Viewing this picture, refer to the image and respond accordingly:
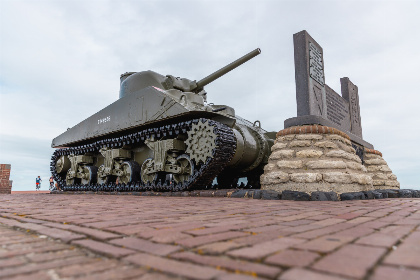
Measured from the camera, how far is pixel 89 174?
36.0 feet

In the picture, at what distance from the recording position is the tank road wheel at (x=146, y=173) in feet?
26.8

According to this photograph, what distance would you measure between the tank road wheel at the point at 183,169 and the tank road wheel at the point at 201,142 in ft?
1.26

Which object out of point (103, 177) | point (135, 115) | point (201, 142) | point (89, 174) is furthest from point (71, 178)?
point (201, 142)

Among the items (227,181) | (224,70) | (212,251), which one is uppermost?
(224,70)

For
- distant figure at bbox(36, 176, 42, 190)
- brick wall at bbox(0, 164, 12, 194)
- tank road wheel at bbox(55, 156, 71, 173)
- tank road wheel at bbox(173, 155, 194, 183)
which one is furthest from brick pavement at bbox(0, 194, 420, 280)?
distant figure at bbox(36, 176, 42, 190)

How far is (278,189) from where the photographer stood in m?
6.01

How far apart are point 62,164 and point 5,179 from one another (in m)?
3.18

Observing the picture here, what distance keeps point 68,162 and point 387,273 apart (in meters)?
13.2

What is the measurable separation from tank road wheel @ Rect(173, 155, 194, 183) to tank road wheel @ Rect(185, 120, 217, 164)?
384mm

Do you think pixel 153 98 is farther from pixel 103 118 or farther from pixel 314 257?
pixel 314 257

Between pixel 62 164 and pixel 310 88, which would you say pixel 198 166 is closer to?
pixel 310 88

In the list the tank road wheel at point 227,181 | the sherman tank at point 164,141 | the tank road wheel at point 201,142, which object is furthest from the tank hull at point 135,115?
the tank road wheel at point 227,181

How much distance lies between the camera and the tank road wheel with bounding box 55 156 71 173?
41.0 ft

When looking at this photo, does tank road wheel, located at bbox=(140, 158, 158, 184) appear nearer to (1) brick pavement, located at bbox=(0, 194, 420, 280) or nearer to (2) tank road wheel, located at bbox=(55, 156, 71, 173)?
(2) tank road wheel, located at bbox=(55, 156, 71, 173)
